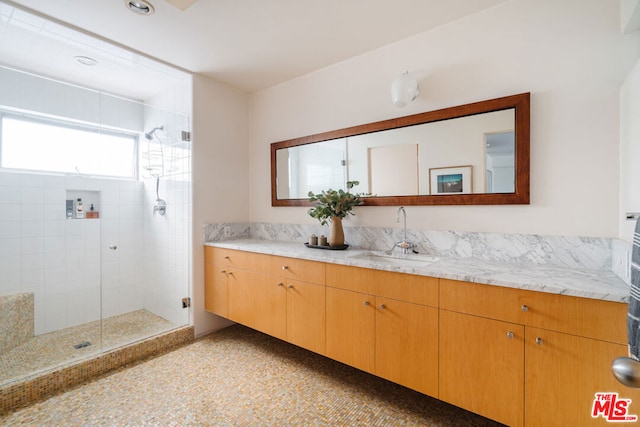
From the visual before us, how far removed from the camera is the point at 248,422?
5.52 ft

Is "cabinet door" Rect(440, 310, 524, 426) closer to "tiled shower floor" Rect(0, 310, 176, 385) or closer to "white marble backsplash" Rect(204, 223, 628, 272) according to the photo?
"white marble backsplash" Rect(204, 223, 628, 272)

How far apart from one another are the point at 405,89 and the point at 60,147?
2.87 meters

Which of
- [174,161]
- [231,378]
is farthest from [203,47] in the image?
[231,378]

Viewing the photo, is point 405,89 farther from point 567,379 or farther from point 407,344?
point 567,379

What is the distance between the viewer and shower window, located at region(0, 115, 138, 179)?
2.30m

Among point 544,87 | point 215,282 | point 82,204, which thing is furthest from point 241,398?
point 544,87

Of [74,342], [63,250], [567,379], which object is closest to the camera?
[567,379]

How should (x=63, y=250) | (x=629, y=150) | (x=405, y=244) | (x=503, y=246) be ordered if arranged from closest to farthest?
1. (x=629, y=150)
2. (x=503, y=246)
3. (x=405, y=244)
4. (x=63, y=250)

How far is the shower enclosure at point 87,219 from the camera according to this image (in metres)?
2.29

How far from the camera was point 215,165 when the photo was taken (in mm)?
3006

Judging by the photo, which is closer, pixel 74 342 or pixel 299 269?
pixel 299 269

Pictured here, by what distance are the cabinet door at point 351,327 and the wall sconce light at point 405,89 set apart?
1.38m

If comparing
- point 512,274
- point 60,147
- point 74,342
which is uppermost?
point 60,147

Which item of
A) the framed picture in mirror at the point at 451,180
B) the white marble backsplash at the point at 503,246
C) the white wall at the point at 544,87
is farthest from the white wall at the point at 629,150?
the framed picture in mirror at the point at 451,180
